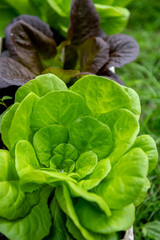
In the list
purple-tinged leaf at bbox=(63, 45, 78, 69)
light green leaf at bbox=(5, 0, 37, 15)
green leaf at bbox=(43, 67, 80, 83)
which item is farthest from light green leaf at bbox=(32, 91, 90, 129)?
light green leaf at bbox=(5, 0, 37, 15)

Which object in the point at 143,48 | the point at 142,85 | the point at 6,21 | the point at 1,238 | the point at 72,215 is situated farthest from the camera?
the point at 143,48

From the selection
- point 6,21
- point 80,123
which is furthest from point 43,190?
point 6,21

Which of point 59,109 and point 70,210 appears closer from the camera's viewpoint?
point 70,210

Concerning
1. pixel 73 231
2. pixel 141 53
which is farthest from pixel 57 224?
pixel 141 53

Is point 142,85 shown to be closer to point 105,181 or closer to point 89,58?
point 89,58

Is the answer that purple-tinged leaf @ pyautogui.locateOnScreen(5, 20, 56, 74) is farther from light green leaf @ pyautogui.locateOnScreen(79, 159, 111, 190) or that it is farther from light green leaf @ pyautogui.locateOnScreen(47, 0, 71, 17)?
light green leaf @ pyautogui.locateOnScreen(79, 159, 111, 190)

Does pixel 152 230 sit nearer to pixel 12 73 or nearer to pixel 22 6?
pixel 12 73
